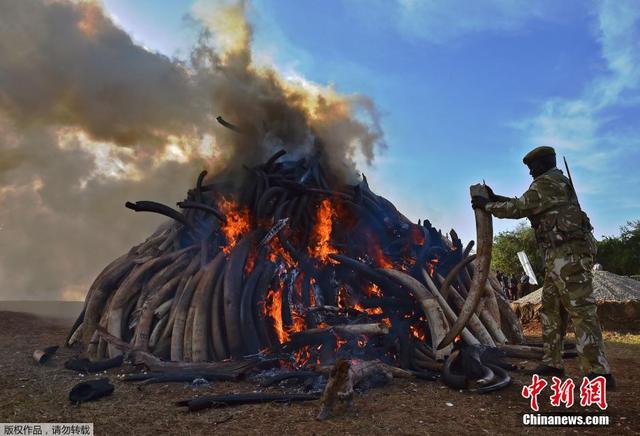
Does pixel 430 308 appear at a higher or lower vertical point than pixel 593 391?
higher

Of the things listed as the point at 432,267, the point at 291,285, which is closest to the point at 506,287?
the point at 432,267

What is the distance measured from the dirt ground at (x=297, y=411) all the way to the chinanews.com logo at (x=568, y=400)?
0.10 metres

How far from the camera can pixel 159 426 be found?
4297 mm

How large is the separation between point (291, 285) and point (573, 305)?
4.76 m

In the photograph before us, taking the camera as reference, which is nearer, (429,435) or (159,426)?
(429,435)

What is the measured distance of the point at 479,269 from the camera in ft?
19.3

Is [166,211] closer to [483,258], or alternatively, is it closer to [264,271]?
Answer: [264,271]

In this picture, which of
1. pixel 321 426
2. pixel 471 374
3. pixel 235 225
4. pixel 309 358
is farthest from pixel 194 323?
pixel 471 374

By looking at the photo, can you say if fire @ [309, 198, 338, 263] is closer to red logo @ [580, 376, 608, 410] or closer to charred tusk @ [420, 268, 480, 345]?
charred tusk @ [420, 268, 480, 345]

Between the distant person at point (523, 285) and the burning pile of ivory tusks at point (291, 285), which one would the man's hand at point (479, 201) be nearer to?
the burning pile of ivory tusks at point (291, 285)

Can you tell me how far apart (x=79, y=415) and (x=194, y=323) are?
9.48ft

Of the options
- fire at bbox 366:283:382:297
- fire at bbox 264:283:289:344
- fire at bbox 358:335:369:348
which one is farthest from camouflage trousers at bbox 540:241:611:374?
fire at bbox 264:283:289:344

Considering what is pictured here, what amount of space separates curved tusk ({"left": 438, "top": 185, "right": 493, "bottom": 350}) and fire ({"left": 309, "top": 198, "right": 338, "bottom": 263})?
3372mm

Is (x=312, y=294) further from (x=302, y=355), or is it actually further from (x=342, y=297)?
(x=302, y=355)
